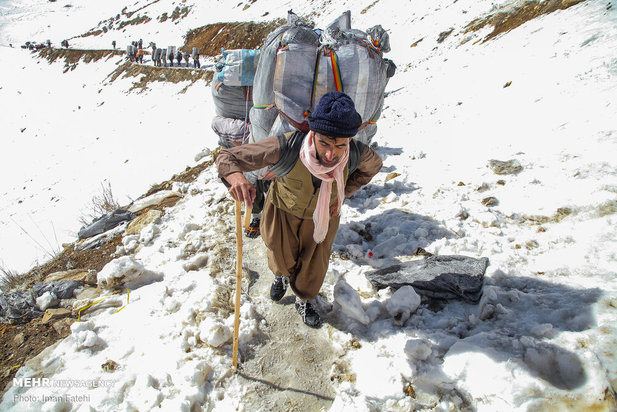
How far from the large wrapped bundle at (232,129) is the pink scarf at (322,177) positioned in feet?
6.82

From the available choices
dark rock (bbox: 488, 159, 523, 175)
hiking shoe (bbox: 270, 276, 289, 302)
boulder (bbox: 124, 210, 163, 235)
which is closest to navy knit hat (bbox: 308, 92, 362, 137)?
hiking shoe (bbox: 270, 276, 289, 302)

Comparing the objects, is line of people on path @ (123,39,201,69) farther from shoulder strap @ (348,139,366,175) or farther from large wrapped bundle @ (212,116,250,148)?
shoulder strap @ (348,139,366,175)

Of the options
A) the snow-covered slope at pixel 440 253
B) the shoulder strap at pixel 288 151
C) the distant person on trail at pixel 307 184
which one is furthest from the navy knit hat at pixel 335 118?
the snow-covered slope at pixel 440 253

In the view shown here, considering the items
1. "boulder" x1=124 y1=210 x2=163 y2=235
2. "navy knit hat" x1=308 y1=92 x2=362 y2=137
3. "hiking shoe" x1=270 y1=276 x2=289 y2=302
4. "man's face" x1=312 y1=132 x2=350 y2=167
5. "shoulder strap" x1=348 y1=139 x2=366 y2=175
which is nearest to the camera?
"navy knit hat" x1=308 y1=92 x2=362 y2=137

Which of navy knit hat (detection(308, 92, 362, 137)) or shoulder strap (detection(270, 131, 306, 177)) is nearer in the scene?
navy knit hat (detection(308, 92, 362, 137))

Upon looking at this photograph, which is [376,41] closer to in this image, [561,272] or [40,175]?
[561,272]

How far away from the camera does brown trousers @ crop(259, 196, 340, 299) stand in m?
2.36

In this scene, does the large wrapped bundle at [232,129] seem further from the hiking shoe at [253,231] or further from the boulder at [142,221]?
the boulder at [142,221]

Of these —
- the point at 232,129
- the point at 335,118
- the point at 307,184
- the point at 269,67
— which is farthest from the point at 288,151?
the point at 232,129

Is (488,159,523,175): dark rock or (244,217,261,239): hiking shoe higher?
(244,217,261,239): hiking shoe

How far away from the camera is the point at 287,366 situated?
2262 millimetres

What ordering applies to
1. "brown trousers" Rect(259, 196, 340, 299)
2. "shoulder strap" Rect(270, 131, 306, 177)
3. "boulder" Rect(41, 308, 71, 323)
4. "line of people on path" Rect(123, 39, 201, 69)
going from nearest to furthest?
1. "shoulder strap" Rect(270, 131, 306, 177)
2. "brown trousers" Rect(259, 196, 340, 299)
3. "boulder" Rect(41, 308, 71, 323)
4. "line of people on path" Rect(123, 39, 201, 69)

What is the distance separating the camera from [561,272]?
7.82ft

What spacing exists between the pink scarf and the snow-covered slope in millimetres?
713
